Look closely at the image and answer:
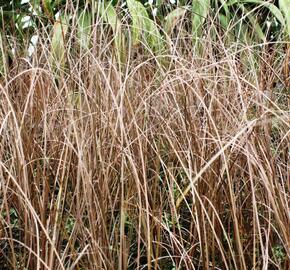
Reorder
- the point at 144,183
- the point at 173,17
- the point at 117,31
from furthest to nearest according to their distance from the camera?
the point at 173,17 < the point at 117,31 < the point at 144,183

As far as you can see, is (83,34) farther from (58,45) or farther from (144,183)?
(144,183)

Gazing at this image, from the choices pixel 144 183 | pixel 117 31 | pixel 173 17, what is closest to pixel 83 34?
pixel 117 31

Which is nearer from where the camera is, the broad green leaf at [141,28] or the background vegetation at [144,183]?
the background vegetation at [144,183]

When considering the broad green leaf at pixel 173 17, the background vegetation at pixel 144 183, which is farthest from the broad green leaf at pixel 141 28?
the background vegetation at pixel 144 183

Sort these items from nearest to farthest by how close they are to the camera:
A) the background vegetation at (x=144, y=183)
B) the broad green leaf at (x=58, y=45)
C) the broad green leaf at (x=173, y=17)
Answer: the background vegetation at (x=144, y=183) < the broad green leaf at (x=58, y=45) < the broad green leaf at (x=173, y=17)

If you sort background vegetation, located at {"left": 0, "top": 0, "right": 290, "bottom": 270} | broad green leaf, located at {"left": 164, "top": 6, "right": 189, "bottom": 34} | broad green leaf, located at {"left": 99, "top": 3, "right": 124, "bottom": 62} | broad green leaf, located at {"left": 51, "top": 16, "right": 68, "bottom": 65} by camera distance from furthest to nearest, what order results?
1. broad green leaf, located at {"left": 164, "top": 6, "right": 189, "bottom": 34}
2. broad green leaf, located at {"left": 51, "top": 16, "right": 68, "bottom": 65}
3. broad green leaf, located at {"left": 99, "top": 3, "right": 124, "bottom": 62}
4. background vegetation, located at {"left": 0, "top": 0, "right": 290, "bottom": 270}

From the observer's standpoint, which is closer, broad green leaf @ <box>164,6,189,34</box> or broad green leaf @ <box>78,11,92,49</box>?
broad green leaf @ <box>78,11,92,49</box>

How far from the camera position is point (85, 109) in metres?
1.48

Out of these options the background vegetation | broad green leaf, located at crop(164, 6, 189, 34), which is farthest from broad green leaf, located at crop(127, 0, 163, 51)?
the background vegetation

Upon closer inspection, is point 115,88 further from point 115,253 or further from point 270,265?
point 270,265

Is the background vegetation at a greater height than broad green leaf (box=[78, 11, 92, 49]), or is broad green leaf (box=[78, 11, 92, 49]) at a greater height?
broad green leaf (box=[78, 11, 92, 49])

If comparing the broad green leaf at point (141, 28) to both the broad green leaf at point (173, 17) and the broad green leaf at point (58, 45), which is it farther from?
the broad green leaf at point (58, 45)

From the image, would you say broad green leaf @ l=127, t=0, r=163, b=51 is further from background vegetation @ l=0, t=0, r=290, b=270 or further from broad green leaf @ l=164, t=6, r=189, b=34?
background vegetation @ l=0, t=0, r=290, b=270

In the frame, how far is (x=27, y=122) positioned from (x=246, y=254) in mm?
621
